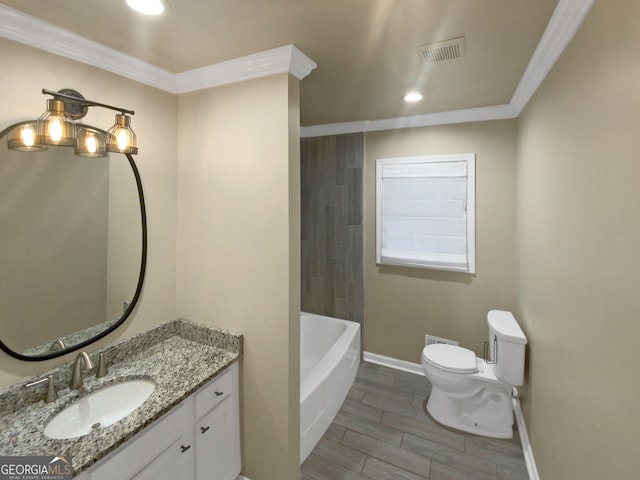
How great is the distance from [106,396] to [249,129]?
1.58 metres

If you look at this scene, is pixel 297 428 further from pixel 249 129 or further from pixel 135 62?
pixel 135 62

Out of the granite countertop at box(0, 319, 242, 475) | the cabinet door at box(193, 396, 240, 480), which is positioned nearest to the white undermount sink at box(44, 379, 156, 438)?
the granite countertop at box(0, 319, 242, 475)

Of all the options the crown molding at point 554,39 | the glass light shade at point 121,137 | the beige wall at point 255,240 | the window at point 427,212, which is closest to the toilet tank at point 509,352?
the window at point 427,212

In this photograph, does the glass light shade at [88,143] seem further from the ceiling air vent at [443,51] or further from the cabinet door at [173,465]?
the ceiling air vent at [443,51]

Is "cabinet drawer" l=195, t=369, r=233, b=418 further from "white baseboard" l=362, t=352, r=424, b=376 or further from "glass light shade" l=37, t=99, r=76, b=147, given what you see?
"white baseboard" l=362, t=352, r=424, b=376

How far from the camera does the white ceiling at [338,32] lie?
125cm

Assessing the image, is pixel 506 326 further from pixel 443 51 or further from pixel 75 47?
pixel 75 47

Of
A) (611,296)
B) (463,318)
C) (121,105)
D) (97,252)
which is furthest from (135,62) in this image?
(463,318)

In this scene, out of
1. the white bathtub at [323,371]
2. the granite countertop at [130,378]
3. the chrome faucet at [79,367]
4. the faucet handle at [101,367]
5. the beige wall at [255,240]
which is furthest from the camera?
the white bathtub at [323,371]

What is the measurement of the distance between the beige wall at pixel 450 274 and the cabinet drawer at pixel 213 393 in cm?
188

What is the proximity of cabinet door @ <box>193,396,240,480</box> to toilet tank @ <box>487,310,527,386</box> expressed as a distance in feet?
6.13

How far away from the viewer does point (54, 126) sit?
1.26 meters

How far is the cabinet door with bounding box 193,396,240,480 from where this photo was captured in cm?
152

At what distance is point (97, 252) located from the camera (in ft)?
5.24
